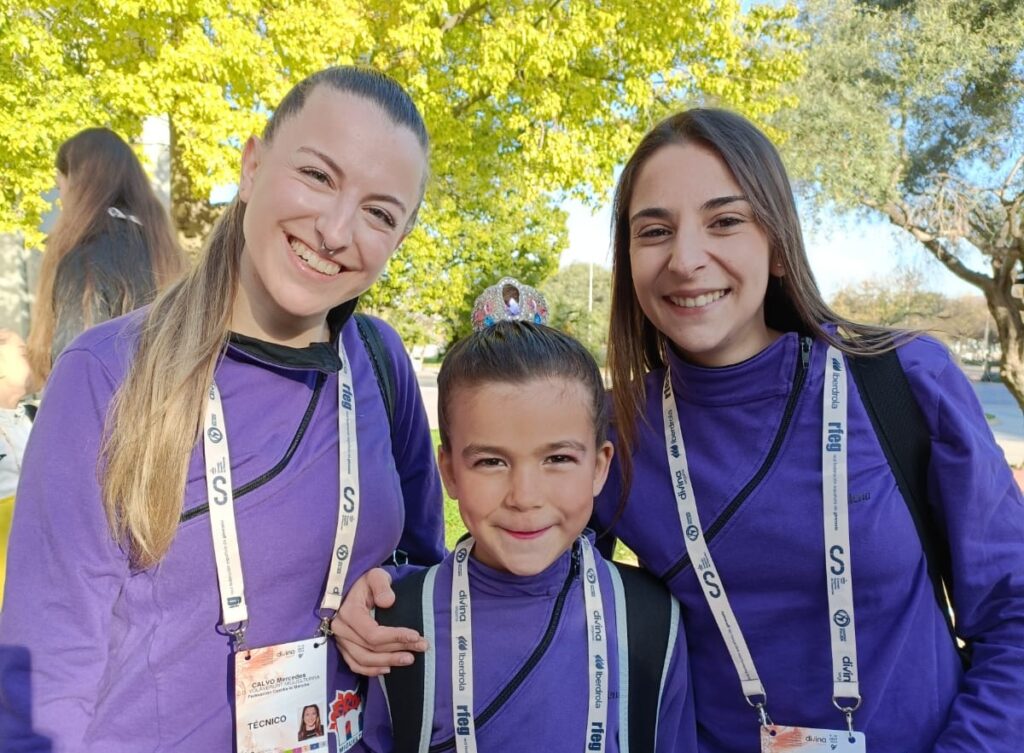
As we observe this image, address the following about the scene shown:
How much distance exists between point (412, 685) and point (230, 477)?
0.64 metres

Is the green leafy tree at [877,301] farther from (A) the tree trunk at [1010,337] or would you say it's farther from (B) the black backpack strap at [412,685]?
(B) the black backpack strap at [412,685]

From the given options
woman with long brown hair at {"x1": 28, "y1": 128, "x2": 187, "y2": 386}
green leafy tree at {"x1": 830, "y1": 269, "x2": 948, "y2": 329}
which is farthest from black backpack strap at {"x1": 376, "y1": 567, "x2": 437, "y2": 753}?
green leafy tree at {"x1": 830, "y1": 269, "x2": 948, "y2": 329}

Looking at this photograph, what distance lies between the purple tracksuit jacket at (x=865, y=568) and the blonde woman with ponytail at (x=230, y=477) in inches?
33.6

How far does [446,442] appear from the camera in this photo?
201 centimetres

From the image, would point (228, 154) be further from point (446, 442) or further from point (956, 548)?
point (956, 548)

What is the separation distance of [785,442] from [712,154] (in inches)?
28.3

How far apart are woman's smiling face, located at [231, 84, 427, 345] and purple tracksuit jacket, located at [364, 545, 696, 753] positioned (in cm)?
76

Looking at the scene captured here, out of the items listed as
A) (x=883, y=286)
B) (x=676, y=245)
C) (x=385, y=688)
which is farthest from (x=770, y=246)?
(x=883, y=286)

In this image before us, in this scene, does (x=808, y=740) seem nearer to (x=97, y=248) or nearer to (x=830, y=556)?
(x=830, y=556)

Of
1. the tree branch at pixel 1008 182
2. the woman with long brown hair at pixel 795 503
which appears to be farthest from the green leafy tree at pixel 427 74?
the woman with long brown hair at pixel 795 503

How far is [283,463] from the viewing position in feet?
5.89

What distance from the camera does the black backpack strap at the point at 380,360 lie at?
2.15 meters

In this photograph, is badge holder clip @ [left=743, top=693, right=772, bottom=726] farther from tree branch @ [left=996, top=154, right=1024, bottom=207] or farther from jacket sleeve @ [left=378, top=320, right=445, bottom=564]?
tree branch @ [left=996, top=154, right=1024, bottom=207]

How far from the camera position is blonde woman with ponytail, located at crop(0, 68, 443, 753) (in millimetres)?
1560
